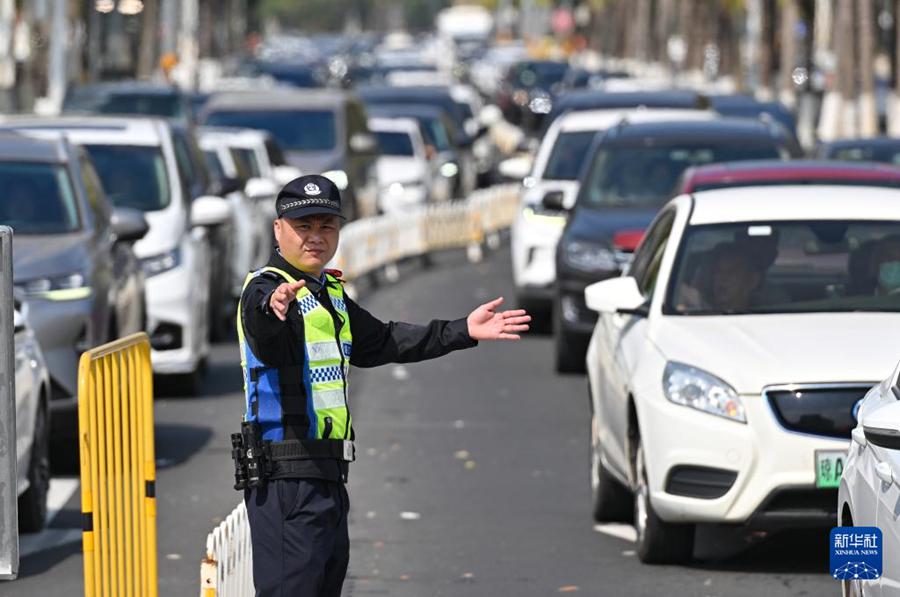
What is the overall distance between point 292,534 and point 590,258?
405 inches

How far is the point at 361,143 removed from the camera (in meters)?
26.8

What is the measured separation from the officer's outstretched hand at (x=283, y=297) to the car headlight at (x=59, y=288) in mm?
6871

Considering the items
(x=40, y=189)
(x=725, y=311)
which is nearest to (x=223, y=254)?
(x=40, y=189)

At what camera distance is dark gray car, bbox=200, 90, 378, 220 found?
26469 millimetres

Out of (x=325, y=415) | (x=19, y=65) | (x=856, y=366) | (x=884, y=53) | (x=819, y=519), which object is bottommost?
(x=884, y=53)

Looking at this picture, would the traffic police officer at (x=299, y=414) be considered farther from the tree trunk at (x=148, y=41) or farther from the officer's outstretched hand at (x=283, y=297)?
the tree trunk at (x=148, y=41)

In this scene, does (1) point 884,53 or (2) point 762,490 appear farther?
(1) point 884,53

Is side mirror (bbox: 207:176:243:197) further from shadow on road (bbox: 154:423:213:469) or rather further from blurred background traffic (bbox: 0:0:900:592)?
shadow on road (bbox: 154:423:213:469)

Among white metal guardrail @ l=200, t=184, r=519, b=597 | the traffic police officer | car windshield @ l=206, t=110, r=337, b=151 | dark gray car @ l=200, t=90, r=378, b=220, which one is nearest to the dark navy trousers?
the traffic police officer

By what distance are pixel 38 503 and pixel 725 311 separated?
315 cm

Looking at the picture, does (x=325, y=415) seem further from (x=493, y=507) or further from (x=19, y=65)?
(x=19, y=65)

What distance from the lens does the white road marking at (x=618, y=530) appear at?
1086 centimetres

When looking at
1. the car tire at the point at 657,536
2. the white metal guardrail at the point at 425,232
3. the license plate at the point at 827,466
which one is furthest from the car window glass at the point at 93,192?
the white metal guardrail at the point at 425,232

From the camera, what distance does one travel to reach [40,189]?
13945 mm
